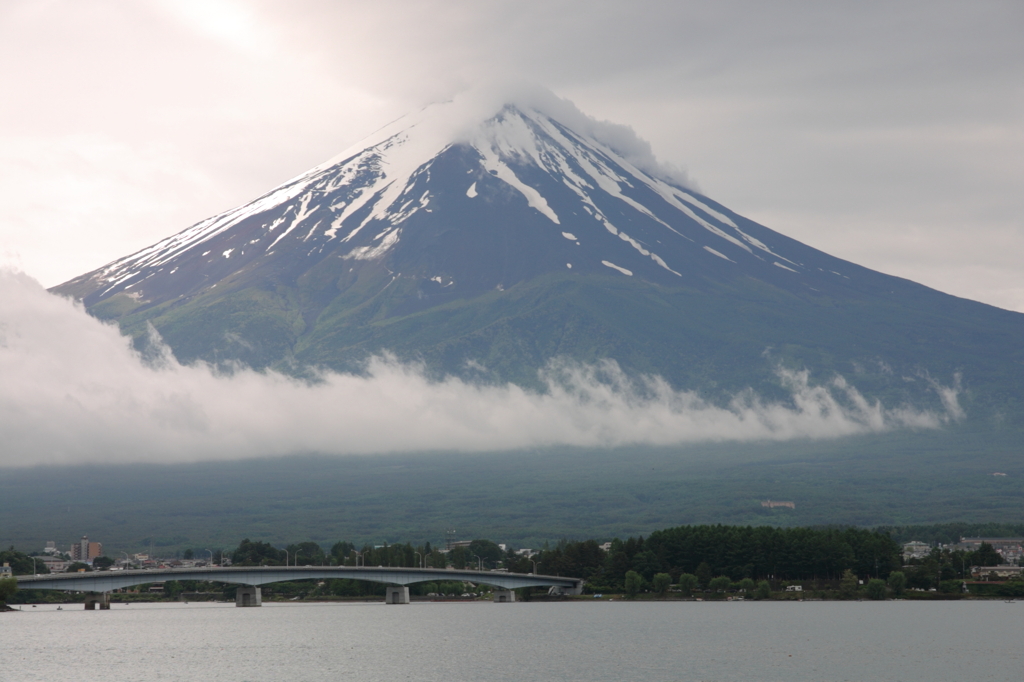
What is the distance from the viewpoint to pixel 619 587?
13100cm

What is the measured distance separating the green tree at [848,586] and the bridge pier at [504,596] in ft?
118

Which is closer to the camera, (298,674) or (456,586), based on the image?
(298,674)

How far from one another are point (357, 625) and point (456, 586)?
5381cm

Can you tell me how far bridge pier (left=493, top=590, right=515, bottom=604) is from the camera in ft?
454

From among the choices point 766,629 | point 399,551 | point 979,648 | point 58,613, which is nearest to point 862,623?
point 766,629

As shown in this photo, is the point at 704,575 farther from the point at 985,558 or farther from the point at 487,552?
the point at 487,552

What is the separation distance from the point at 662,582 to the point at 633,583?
3.17 m

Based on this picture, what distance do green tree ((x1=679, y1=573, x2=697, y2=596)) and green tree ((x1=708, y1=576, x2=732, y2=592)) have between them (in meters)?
1.59

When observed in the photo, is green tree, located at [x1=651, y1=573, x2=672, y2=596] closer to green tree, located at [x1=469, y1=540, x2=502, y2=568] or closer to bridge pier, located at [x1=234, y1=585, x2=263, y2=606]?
bridge pier, located at [x1=234, y1=585, x2=263, y2=606]

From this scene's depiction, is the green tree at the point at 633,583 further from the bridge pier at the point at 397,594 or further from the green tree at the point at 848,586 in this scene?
the bridge pier at the point at 397,594

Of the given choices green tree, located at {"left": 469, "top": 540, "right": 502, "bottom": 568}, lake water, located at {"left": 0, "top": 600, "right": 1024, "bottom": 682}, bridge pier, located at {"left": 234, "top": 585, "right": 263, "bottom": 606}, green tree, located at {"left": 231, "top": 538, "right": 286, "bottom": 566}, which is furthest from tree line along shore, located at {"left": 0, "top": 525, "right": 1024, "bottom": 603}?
green tree, located at {"left": 469, "top": 540, "right": 502, "bottom": 568}

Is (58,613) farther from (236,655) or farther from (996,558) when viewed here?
(996,558)

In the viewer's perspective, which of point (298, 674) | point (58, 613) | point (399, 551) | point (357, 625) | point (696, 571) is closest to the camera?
point (298, 674)

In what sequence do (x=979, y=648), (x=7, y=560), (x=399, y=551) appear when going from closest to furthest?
(x=979, y=648) < (x=399, y=551) < (x=7, y=560)
